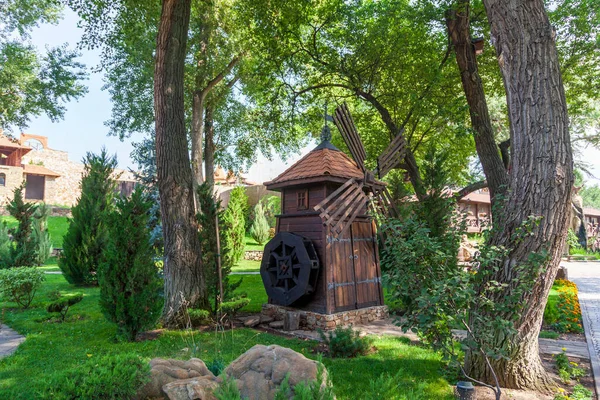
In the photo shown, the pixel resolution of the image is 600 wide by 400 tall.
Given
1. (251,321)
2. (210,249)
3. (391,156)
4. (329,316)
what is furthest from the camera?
(391,156)

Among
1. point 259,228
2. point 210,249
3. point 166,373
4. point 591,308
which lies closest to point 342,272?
point 210,249

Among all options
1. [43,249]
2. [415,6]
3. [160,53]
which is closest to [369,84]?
[415,6]

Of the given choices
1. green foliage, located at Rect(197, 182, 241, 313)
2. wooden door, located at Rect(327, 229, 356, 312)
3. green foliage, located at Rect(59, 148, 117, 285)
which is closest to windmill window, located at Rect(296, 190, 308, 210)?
wooden door, located at Rect(327, 229, 356, 312)

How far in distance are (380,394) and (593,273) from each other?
1926 centimetres

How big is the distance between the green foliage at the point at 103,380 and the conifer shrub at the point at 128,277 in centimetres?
312

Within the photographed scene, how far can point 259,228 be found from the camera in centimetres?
2266

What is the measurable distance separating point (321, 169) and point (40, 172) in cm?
2999

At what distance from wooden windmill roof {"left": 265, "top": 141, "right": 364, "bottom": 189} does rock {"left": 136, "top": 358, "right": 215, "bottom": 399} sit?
4822 millimetres

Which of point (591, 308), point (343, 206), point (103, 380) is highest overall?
point (343, 206)

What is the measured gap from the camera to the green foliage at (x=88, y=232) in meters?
12.1

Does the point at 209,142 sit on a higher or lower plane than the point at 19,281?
higher

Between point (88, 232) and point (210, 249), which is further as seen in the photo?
point (88, 232)

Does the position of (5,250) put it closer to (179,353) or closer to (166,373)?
(179,353)

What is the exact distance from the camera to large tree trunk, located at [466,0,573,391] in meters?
4.18
